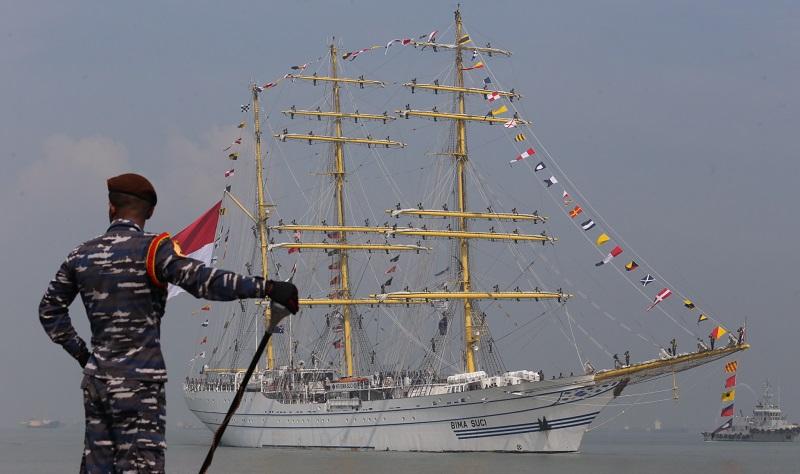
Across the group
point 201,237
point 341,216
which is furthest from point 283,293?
point 341,216

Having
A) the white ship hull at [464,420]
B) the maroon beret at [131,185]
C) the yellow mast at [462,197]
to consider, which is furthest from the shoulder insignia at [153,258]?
the yellow mast at [462,197]

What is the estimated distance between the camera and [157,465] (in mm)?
5309

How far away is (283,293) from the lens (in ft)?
16.5

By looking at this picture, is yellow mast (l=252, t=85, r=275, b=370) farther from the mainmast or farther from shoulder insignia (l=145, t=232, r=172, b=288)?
shoulder insignia (l=145, t=232, r=172, b=288)

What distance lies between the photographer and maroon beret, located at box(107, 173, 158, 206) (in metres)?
5.54

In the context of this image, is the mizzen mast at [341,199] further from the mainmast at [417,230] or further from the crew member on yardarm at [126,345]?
the crew member on yardarm at [126,345]

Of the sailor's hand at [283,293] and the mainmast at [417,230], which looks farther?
the mainmast at [417,230]

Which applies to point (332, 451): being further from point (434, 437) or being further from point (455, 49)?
point (455, 49)

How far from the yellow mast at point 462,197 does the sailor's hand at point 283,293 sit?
177 ft

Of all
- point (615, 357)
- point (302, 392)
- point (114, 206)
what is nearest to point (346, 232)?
point (302, 392)

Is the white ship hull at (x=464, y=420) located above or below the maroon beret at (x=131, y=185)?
above

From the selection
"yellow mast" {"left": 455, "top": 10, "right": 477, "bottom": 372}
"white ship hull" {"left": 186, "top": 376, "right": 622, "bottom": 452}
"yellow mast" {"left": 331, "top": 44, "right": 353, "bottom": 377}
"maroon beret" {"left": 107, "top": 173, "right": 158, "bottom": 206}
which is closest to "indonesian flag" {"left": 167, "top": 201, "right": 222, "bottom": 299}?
"maroon beret" {"left": 107, "top": 173, "right": 158, "bottom": 206}

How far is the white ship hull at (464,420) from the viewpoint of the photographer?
53875 mm

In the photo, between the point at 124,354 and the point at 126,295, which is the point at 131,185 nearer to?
the point at 126,295
